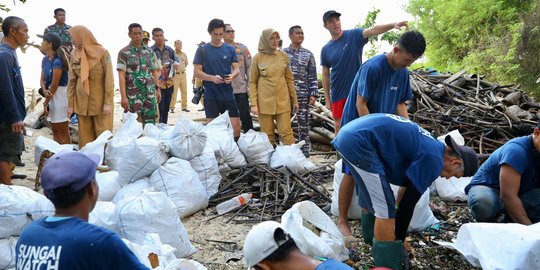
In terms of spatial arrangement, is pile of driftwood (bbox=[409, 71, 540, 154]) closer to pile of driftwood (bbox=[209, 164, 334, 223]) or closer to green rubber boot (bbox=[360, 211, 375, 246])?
pile of driftwood (bbox=[209, 164, 334, 223])

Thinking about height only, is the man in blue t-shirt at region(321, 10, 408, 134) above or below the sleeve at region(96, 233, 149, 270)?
above

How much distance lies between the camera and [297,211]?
318cm

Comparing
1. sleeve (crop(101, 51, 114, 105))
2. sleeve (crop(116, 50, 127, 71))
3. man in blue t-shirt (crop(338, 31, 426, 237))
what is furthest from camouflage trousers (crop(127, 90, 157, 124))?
man in blue t-shirt (crop(338, 31, 426, 237))

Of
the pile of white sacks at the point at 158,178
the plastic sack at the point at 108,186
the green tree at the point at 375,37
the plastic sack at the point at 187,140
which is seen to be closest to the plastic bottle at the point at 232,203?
the pile of white sacks at the point at 158,178

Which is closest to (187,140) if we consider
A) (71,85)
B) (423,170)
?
(71,85)

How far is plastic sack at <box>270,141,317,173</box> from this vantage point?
5453mm

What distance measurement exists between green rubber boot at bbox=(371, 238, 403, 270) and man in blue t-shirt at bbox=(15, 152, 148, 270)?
1.63 metres

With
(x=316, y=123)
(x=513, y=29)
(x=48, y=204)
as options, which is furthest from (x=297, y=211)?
(x=513, y=29)

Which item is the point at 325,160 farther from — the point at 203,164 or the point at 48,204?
the point at 48,204

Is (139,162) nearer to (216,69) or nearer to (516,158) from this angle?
(216,69)

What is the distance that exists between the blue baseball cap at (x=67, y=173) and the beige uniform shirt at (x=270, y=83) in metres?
4.41

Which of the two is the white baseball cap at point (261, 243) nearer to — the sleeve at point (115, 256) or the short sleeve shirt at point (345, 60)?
the sleeve at point (115, 256)

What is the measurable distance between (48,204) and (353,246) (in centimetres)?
216

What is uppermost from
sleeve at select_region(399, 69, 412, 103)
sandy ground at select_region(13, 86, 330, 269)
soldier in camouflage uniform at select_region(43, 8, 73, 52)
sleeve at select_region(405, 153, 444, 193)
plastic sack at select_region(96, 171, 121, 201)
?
soldier in camouflage uniform at select_region(43, 8, 73, 52)
